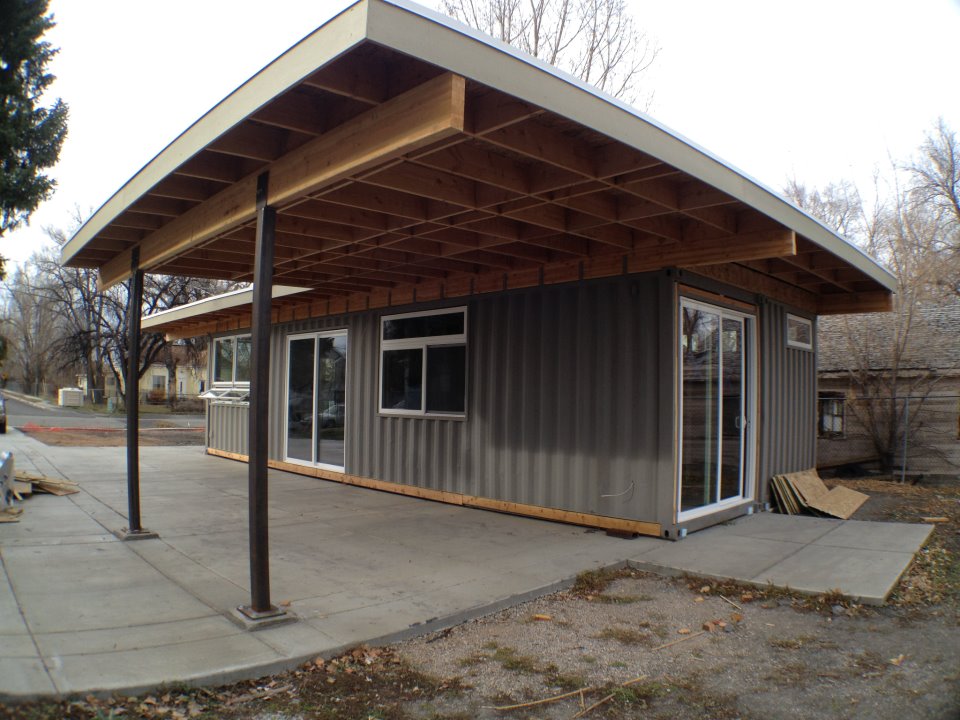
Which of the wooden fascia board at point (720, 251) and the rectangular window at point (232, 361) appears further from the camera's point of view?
the rectangular window at point (232, 361)

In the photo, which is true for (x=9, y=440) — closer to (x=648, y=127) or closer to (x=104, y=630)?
(x=104, y=630)

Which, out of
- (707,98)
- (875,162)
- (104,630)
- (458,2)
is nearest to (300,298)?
(104,630)

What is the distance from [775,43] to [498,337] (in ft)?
12.9

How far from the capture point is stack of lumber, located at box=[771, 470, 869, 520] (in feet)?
25.2

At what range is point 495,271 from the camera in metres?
7.48

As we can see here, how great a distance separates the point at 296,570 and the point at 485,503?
2926 mm

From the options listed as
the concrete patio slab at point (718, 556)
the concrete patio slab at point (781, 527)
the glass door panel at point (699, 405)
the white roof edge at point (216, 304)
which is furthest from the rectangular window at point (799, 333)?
the white roof edge at point (216, 304)

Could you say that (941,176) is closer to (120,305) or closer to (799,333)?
(799,333)

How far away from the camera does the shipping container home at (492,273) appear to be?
338 centimetres

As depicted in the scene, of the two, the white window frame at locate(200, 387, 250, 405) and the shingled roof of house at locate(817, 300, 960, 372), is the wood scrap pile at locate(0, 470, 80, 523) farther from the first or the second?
the shingled roof of house at locate(817, 300, 960, 372)

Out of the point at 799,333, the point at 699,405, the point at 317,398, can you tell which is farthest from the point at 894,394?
the point at 317,398

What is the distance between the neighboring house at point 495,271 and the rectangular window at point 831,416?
5.03 metres

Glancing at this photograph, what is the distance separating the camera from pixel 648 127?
12.5ft

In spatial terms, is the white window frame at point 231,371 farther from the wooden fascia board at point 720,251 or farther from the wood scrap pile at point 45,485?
the wooden fascia board at point 720,251
